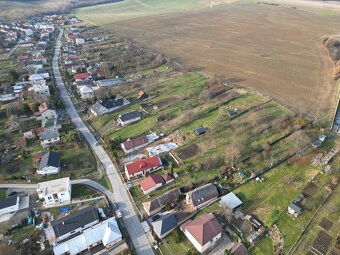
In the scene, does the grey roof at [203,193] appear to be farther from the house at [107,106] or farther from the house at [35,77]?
the house at [35,77]

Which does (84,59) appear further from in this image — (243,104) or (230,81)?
(243,104)

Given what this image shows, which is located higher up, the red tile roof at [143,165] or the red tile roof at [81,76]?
the red tile roof at [81,76]

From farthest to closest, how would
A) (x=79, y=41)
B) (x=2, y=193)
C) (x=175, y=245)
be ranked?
(x=79, y=41)
(x=2, y=193)
(x=175, y=245)

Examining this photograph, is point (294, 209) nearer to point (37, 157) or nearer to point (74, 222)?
point (74, 222)

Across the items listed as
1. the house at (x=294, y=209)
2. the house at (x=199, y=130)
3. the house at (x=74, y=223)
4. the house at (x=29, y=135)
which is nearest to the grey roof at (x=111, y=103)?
the house at (x=29, y=135)

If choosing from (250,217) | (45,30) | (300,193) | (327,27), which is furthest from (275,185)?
(45,30)

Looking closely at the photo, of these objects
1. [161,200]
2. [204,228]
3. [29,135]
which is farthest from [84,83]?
[204,228]
